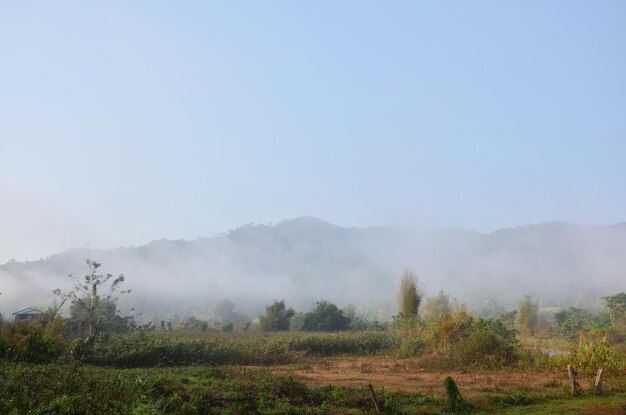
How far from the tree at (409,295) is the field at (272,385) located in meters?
8.21

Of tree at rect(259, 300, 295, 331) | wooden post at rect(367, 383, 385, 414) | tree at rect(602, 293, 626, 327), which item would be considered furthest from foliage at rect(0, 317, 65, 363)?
tree at rect(602, 293, 626, 327)

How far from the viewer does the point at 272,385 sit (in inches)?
409

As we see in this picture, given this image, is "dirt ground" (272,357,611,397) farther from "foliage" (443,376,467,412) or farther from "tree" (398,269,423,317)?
"tree" (398,269,423,317)

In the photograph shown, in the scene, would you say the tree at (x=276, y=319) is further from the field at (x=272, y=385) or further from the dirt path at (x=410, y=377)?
the dirt path at (x=410, y=377)

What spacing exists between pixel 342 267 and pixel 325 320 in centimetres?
10911

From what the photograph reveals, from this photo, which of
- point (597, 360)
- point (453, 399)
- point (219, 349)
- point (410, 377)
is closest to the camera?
point (453, 399)

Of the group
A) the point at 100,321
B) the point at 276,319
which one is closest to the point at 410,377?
the point at 100,321

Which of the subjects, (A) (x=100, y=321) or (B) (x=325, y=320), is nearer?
(A) (x=100, y=321)

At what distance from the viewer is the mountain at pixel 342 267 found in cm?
8769

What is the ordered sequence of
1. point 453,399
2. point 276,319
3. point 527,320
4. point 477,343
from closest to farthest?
point 453,399, point 477,343, point 527,320, point 276,319

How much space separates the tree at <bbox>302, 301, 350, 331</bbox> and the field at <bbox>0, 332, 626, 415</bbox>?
14.4 metres

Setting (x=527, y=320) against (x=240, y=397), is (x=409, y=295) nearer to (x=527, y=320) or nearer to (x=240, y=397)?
(x=527, y=320)

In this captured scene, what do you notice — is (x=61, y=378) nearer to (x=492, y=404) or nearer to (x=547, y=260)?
(x=492, y=404)

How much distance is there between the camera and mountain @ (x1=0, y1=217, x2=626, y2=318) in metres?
87.7
